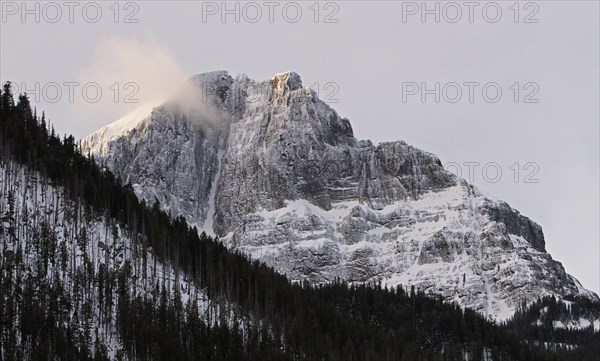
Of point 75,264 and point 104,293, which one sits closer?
point 104,293

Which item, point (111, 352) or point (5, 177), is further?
point (5, 177)

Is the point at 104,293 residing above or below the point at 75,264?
below

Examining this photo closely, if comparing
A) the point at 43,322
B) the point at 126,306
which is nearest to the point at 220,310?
the point at 126,306

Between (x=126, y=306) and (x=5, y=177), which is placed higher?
(x=5, y=177)

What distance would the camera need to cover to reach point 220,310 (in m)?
188

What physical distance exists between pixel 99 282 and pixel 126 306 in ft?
21.1

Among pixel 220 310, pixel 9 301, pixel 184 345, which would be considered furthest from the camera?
pixel 220 310

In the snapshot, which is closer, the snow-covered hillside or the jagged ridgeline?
the jagged ridgeline

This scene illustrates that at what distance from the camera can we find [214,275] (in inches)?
7810

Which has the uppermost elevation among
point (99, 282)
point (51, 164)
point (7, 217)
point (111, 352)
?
point (51, 164)

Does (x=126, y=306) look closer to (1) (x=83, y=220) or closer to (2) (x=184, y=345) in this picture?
(2) (x=184, y=345)

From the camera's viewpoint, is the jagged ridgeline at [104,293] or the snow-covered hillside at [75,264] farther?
the snow-covered hillside at [75,264]

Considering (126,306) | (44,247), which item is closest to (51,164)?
(44,247)

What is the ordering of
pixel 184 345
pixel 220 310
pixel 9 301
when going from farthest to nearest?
pixel 220 310 → pixel 184 345 → pixel 9 301
